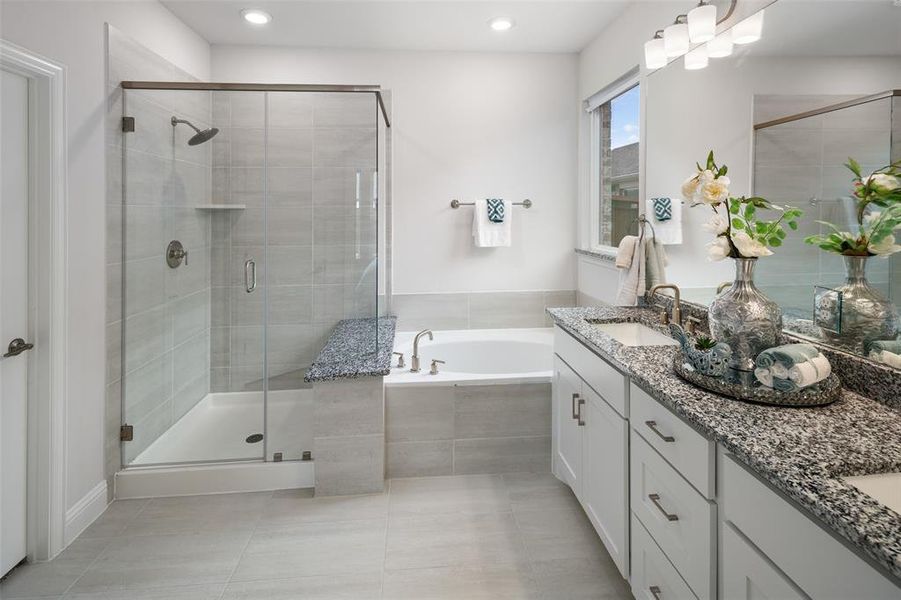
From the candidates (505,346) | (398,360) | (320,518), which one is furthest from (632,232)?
(320,518)

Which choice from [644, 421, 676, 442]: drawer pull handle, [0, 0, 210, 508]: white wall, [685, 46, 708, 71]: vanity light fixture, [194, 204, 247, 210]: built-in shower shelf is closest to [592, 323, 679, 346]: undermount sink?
[644, 421, 676, 442]: drawer pull handle

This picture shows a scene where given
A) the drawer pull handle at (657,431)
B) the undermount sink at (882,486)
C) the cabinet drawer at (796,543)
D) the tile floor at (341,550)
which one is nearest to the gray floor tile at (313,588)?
the tile floor at (341,550)

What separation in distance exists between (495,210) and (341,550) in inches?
91.6

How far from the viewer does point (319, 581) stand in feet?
6.23

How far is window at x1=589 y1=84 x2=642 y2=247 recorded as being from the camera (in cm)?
309

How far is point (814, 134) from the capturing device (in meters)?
1.55

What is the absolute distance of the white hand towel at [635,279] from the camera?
2.59 meters

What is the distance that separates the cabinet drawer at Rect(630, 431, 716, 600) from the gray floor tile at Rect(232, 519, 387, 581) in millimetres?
1046

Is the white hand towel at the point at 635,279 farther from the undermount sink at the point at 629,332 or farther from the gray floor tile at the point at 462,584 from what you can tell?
the gray floor tile at the point at 462,584

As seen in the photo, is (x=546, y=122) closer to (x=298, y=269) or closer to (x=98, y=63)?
(x=298, y=269)

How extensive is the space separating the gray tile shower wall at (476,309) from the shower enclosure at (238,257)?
0.95 m

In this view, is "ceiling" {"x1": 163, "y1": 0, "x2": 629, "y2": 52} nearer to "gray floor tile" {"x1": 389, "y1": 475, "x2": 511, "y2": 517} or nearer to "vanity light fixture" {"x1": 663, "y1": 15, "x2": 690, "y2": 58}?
"vanity light fixture" {"x1": 663, "y1": 15, "x2": 690, "y2": 58}

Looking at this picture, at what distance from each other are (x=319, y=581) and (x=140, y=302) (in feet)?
5.36

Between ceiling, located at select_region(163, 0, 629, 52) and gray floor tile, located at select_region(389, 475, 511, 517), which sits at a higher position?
ceiling, located at select_region(163, 0, 629, 52)
